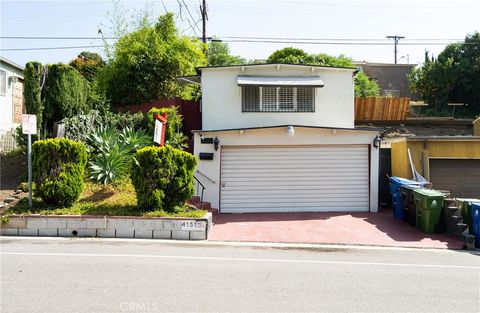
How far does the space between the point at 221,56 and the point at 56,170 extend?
29.1m

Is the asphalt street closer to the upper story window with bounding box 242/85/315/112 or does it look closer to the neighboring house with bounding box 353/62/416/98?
the upper story window with bounding box 242/85/315/112

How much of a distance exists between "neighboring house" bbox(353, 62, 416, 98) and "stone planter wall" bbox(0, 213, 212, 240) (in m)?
36.7

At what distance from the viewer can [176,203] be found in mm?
11547

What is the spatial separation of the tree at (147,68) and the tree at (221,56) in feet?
51.8

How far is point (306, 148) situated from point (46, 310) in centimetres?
1076

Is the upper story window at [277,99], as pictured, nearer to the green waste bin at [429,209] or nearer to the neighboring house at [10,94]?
the green waste bin at [429,209]

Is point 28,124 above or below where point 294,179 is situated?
above

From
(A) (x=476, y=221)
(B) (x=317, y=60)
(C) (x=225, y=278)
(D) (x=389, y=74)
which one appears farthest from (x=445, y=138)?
(D) (x=389, y=74)

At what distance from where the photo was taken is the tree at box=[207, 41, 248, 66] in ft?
125

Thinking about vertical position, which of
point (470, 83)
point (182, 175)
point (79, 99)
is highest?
point (470, 83)

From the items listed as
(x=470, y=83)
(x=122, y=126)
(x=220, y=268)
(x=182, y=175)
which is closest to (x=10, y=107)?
(x=122, y=126)

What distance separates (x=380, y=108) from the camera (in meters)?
26.0

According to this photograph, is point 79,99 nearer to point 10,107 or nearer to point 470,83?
point 10,107

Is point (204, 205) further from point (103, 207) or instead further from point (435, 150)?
point (435, 150)
